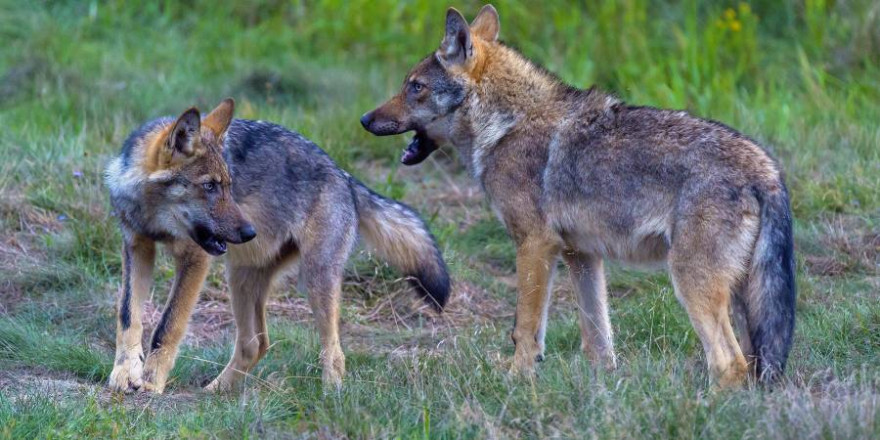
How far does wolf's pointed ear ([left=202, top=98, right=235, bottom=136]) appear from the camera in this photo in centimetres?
620

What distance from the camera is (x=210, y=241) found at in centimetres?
602

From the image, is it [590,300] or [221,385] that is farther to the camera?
[590,300]

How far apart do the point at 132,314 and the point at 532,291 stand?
197 cm

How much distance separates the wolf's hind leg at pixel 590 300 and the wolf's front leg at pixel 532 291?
8.2 inches

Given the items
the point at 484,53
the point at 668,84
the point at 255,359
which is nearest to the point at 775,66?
the point at 668,84

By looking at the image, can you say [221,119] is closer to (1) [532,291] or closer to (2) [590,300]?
(1) [532,291]

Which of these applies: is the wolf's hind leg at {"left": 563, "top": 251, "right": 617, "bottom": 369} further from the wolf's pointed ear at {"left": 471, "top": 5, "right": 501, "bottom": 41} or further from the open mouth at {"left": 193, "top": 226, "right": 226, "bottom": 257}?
the open mouth at {"left": 193, "top": 226, "right": 226, "bottom": 257}

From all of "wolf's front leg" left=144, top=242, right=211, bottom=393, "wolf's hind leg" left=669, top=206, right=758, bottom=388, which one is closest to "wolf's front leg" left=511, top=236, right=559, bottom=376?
"wolf's hind leg" left=669, top=206, right=758, bottom=388

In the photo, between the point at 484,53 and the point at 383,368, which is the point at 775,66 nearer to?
the point at 484,53

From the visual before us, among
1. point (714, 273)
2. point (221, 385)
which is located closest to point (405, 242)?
point (221, 385)

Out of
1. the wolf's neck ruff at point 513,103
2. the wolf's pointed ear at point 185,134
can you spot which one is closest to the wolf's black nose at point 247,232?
the wolf's pointed ear at point 185,134

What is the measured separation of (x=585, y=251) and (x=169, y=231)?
2066 mm

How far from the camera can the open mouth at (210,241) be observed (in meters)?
6.01

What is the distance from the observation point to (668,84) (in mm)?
10766
